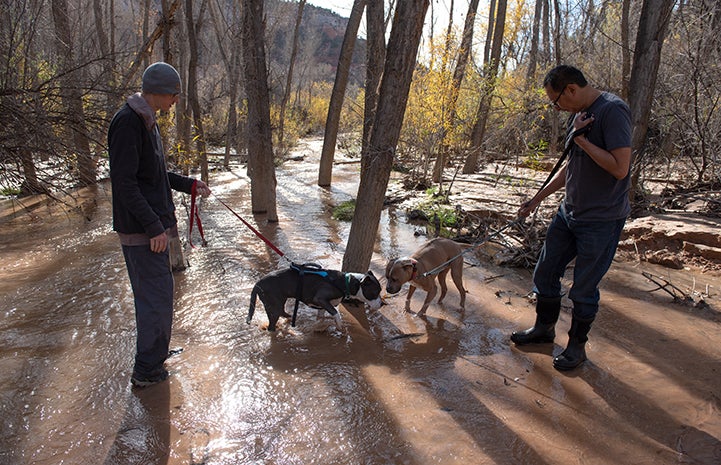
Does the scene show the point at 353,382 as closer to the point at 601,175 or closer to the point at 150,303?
the point at 150,303

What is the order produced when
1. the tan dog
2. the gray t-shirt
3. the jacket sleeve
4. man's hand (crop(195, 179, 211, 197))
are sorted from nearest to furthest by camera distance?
the jacket sleeve < the gray t-shirt < man's hand (crop(195, 179, 211, 197)) < the tan dog

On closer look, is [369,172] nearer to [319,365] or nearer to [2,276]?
[319,365]

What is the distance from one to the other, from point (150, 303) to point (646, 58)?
8.38 meters

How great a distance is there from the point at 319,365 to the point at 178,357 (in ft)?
4.50

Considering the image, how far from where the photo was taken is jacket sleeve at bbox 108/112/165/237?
3.18 metres

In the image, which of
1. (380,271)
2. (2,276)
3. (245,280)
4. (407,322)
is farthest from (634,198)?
(2,276)

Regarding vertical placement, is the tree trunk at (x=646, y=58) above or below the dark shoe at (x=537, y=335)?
above

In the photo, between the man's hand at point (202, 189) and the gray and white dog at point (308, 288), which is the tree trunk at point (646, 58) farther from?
the man's hand at point (202, 189)

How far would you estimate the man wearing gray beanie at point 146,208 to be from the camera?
321 centimetres

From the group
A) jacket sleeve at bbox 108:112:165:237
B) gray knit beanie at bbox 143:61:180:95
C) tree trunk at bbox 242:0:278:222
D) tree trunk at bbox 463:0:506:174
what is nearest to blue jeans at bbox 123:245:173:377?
jacket sleeve at bbox 108:112:165:237

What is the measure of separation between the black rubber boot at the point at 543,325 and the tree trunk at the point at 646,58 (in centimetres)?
434

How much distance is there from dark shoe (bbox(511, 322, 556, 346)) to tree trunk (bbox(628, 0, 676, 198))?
14.4ft

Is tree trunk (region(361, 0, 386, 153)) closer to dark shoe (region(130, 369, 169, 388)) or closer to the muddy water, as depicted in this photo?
the muddy water

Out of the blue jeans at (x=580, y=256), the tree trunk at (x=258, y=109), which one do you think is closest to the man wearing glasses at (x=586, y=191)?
the blue jeans at (x=580, y=256)
